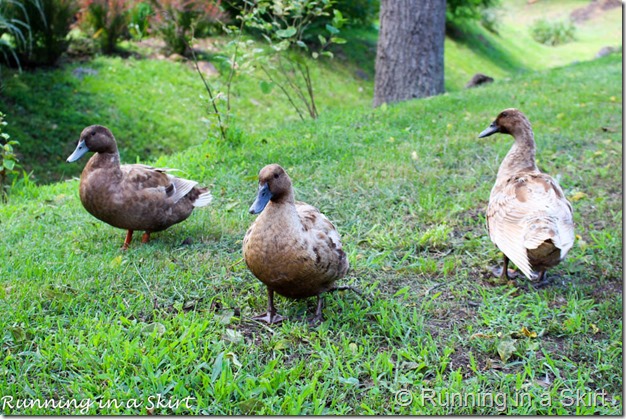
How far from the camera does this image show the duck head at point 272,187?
3.02m

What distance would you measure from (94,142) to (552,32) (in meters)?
34.7

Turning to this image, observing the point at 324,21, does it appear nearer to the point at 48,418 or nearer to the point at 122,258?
the point at 122,258

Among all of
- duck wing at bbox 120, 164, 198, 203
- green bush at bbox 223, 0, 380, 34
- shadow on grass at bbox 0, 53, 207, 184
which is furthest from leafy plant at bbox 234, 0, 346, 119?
duck wing at bbox 120, 164, 198, 203

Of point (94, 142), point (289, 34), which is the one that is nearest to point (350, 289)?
point (94, 142)

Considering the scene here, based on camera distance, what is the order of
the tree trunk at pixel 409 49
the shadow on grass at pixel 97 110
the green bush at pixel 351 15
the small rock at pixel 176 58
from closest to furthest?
1. the shadow on grass at pixel 97 110
2. the tree trunk at pixel 409 49
3. the small rock at pixel 176 58
4. the green bush at pixel 351 15

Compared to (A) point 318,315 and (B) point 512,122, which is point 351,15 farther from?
(A) point 318,315

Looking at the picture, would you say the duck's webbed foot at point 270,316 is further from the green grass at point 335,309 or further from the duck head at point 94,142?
the duck head at point 94,142

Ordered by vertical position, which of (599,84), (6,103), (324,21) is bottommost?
(6,103)

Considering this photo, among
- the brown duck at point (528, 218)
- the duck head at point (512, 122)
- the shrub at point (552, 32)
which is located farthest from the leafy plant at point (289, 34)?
the shrub at point (552, 32)

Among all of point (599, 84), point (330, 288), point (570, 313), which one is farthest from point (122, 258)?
point (599, 84)

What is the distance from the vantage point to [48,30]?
9672mm

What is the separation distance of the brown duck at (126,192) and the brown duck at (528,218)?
7.64ft

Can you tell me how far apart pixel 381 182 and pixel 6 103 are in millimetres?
6388

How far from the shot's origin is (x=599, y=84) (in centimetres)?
1030
